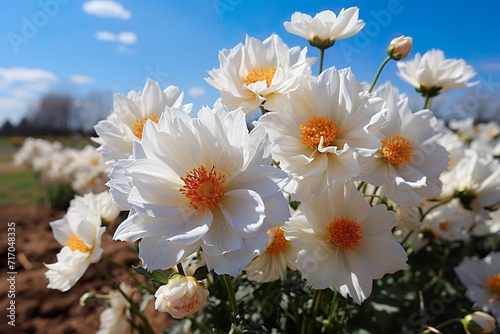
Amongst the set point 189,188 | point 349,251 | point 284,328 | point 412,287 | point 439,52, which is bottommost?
point 412,287

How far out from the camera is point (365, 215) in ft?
2.36

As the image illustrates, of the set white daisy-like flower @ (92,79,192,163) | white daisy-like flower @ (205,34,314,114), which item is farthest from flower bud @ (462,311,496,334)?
white daisy-like flower @ (92,79,192,163)

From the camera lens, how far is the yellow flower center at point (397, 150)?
2.46 ft

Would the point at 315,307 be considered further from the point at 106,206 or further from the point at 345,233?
the point at 106,206

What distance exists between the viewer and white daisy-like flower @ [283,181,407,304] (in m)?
0.68

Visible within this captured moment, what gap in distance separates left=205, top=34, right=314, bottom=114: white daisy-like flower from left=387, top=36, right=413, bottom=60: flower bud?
0.69ft

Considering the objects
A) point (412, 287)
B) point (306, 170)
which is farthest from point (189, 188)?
point (412, 287)

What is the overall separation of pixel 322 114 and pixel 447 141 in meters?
1.01

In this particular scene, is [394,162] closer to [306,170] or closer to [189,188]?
[306,170]

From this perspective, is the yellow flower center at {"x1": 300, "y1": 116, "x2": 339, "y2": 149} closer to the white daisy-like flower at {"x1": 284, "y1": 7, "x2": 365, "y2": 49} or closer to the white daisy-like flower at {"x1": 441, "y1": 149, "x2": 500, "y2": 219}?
the white daisy-like flower at {"x1": 284, "y1": 7, "x2": 365, "y2": 49}

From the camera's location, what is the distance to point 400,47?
85cm

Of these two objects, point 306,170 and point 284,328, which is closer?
point 306,170

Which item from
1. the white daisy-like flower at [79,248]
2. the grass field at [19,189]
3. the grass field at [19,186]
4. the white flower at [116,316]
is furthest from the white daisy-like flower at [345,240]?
the grass field at [19,189]

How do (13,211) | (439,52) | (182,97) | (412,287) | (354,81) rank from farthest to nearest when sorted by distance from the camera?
(13,211)
(412,287)
(439,52)
(182,97)
(354,81)
